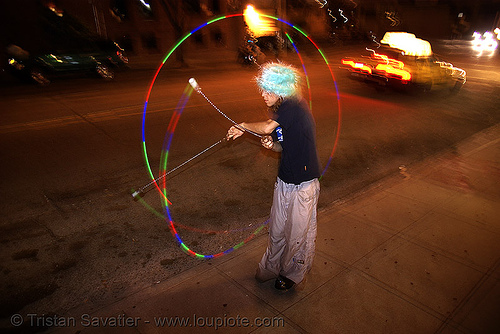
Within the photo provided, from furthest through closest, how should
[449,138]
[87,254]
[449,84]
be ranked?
[449,84]
[449,138]
[87,254]

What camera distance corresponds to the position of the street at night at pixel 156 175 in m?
3.87

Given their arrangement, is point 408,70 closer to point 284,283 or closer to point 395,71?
point 395,71

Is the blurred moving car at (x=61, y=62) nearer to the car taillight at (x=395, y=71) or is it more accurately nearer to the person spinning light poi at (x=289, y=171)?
the car taillight at (x=395, y=71)

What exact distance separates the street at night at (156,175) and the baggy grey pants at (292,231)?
0.30 metres

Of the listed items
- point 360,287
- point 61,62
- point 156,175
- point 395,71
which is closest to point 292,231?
point 360,287

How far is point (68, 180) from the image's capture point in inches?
239

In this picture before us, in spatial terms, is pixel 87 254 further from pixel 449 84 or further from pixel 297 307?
pixel 449 84

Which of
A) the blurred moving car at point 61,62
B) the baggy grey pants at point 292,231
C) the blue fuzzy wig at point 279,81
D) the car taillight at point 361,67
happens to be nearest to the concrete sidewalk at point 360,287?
the baggy grey pants at point 292,231

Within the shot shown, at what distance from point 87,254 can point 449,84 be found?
50.3 ft

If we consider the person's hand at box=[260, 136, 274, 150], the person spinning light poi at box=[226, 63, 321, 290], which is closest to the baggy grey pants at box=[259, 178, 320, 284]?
the person spinning light poi at box=[226, 63, 321, 290]

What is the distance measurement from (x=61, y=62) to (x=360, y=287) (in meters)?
17.8

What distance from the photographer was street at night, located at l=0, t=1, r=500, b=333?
3867mm

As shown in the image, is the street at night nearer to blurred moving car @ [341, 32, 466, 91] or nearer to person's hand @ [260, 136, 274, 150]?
blurred moving car @ [341, 32, 466, 91]

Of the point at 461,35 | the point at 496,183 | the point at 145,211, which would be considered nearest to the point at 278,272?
the point at 145,211
